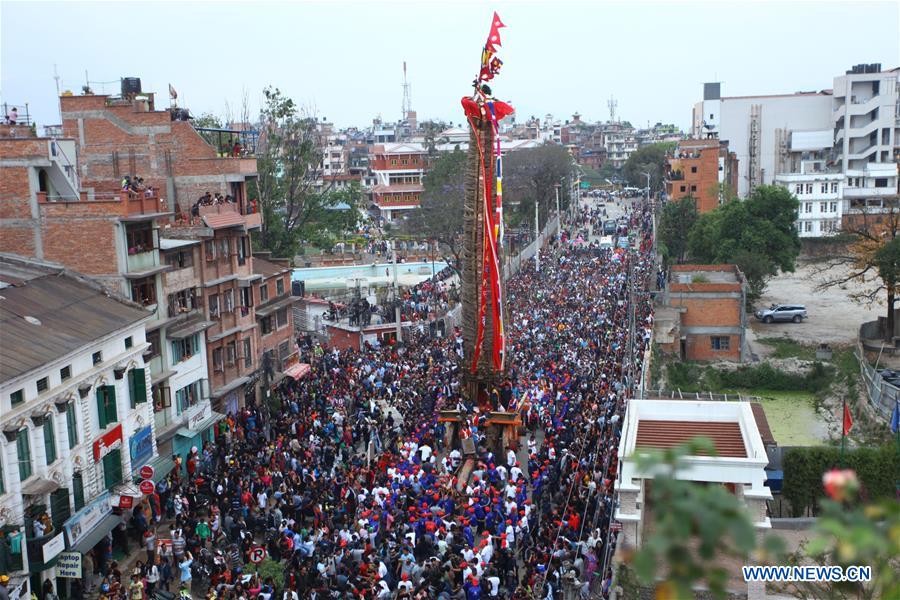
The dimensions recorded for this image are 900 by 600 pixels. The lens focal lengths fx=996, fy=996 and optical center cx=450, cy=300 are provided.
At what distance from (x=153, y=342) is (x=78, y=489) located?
5924mm

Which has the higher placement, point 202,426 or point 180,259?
point 180,259

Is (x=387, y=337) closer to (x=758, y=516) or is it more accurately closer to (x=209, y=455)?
(x=209, y=455)

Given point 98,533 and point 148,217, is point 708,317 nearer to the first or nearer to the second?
point 148,217

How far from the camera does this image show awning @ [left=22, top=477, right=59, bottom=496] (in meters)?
17.3

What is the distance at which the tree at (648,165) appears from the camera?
11550 cm

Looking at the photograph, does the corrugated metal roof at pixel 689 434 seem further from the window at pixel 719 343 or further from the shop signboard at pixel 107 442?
the window at pixel 719 343

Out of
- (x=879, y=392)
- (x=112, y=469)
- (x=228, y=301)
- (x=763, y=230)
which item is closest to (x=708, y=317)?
(x=879, y=392)

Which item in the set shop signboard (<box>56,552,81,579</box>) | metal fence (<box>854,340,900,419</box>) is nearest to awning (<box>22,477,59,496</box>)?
shop signboard (<box>56,552,81,579</box>)

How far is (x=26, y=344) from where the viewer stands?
18266 mm

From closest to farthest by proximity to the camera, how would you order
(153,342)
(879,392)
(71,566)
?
(71,566) < (153,342) < (879,392)

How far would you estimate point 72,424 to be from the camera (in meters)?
19.3

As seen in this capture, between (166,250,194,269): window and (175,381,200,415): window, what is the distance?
10.4 ft

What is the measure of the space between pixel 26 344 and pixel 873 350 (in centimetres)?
3280

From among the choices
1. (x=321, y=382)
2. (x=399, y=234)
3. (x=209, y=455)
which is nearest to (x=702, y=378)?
(x=321, y=382)
